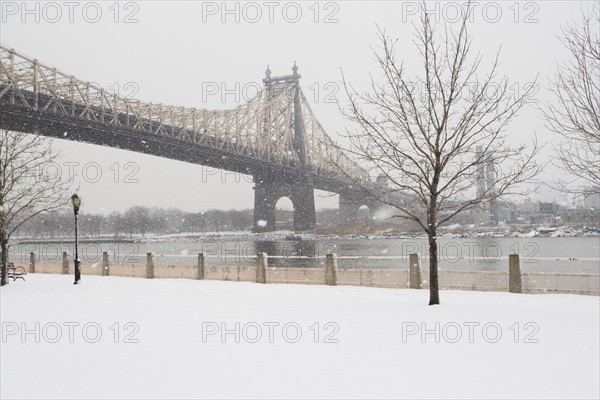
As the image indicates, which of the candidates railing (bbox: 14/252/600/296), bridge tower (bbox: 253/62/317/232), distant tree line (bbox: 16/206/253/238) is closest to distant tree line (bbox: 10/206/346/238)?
distant tree line (bbox: 16/206/253/238)

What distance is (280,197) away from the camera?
79.8m

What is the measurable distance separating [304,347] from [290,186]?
6744cm

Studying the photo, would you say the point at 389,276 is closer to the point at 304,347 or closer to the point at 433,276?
the point at 433,276

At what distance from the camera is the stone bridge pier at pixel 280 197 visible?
75688 millimetres

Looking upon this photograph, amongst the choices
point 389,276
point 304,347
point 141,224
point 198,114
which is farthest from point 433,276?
point 141,224

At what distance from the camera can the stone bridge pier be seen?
75688mm

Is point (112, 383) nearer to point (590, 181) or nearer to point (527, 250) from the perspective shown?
point (590, 181)

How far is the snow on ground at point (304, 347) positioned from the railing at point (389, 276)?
675 mm

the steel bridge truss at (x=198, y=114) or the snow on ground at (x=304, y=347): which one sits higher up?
the steel bridge truss at (x=198, y=114)

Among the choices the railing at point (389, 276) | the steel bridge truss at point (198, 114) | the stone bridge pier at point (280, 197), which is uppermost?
the steel bridge truss at point (198, 114)

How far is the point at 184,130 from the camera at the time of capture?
188ft

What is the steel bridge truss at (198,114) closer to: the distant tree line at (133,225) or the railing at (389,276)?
the railing at (389,276)

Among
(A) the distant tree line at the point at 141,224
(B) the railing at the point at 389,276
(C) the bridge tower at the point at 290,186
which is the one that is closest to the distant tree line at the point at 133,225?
(A) the distant tree line at the point at 141,224

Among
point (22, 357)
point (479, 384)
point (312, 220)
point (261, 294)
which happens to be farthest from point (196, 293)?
point (312, 220)
